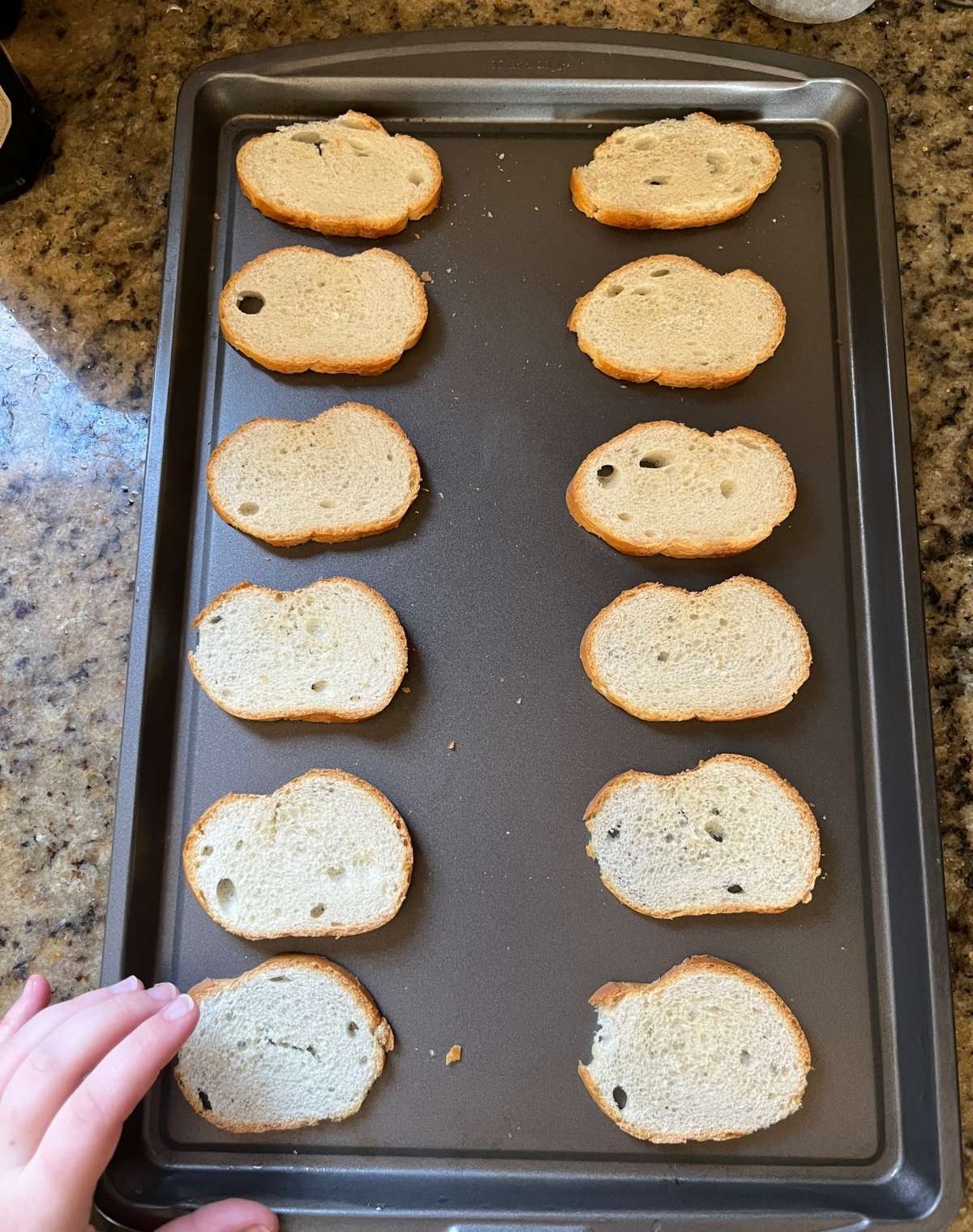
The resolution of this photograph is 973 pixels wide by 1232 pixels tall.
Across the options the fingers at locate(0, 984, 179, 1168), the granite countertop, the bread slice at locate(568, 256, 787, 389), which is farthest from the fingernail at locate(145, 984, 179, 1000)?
the bread slice at locate(568, 256, 787, 389)

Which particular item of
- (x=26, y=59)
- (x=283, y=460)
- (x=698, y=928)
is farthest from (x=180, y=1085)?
(x=26, y=59)

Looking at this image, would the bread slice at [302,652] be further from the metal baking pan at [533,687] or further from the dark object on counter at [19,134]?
the dark object on counter at [19,134]

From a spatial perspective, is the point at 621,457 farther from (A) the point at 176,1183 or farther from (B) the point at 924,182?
(A) the point at 176,1183

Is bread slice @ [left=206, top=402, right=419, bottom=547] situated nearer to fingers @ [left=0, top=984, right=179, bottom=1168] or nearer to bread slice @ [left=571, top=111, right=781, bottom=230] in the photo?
bread slice @ [left=571, top=111, right=781, bottom=230]

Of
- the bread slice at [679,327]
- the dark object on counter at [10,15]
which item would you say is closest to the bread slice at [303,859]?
the bread slice at [679,327]

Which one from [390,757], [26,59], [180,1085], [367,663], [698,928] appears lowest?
[180,1085]
